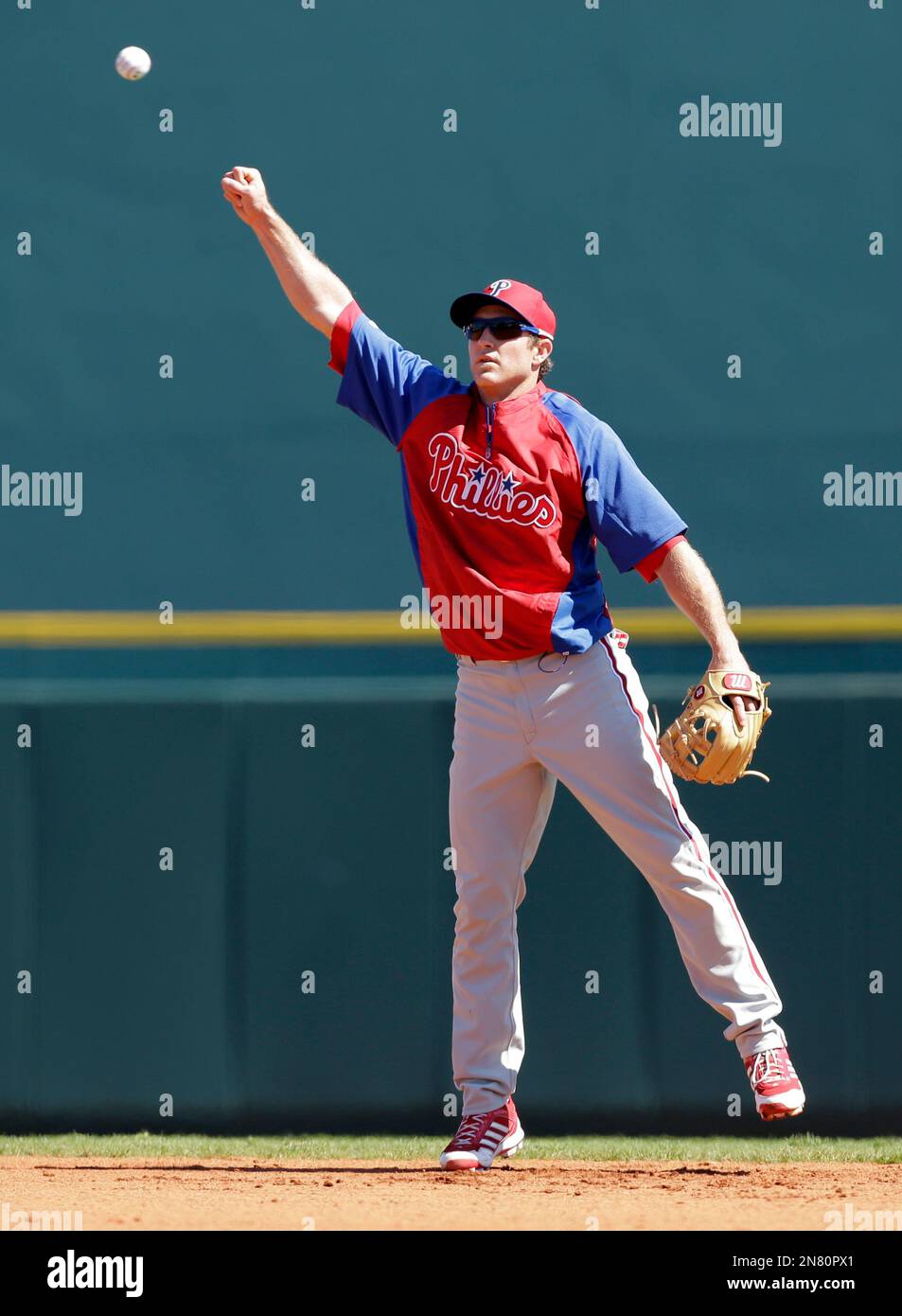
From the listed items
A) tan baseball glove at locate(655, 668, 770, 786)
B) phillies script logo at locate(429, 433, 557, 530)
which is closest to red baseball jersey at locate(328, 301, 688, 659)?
phillies script logo at locate(429, 433, 557, 530)

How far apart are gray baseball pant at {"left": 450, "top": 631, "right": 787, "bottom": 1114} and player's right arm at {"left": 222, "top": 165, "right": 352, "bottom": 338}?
73 cm

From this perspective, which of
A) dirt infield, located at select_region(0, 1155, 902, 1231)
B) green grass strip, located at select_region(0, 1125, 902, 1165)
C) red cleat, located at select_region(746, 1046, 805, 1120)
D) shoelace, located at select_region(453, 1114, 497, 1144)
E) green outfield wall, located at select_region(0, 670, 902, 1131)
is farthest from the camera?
green outfield wall, located at select_region(0, 670, 902, 1131)

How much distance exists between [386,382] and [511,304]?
0.29 m

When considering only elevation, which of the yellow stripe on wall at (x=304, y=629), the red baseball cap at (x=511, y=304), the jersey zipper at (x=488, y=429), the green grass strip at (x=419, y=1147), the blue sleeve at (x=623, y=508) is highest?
the red baseball cap at (x=511, y=304)

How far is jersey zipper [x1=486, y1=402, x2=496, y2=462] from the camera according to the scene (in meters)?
3.32

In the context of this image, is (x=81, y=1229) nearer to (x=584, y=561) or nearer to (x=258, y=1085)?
(x=258, y=1085)

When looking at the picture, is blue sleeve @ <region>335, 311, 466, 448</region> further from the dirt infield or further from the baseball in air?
A: the dirt infield

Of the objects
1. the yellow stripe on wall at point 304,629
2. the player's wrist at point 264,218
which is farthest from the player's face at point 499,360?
→ the yellow stripe on wall at point 304,629

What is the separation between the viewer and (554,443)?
131 inches

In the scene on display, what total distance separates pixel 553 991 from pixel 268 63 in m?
3.38

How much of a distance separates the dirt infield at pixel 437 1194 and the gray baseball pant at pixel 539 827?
257mm

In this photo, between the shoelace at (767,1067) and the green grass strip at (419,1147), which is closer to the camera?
the shoelace at (767,1067)

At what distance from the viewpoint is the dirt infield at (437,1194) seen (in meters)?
2.87

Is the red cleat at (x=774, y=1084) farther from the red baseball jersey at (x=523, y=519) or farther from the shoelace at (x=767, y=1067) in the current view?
the red baseball jersey at (x=523, y=519)
